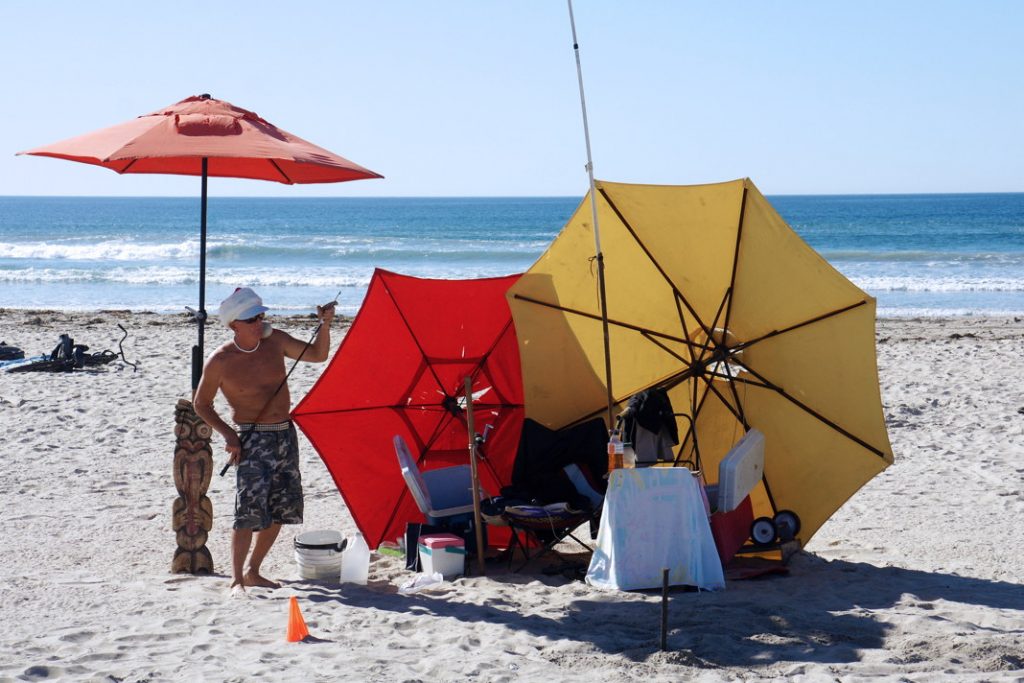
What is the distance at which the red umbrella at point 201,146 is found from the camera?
5.69 metres

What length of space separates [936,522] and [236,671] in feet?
15.5

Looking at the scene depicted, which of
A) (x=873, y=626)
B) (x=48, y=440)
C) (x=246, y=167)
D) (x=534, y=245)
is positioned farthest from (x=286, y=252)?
(x=873, y=626)

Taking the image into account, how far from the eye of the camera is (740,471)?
5.87 metres

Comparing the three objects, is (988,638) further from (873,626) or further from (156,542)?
(156,542)

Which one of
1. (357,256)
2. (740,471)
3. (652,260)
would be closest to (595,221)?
(652,260)

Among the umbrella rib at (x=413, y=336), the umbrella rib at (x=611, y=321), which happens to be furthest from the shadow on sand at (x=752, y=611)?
the umbrella rib at (x=611, y=321)

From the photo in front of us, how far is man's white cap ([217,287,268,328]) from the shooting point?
568 centimetres

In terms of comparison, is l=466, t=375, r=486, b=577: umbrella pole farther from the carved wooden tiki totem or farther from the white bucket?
the carved wooden tiki totem

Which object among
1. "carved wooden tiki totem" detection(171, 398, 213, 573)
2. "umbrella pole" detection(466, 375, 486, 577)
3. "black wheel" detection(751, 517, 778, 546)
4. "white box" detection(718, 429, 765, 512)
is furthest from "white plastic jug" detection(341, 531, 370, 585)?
"black wheel" detection(751, 517, 778, 546)

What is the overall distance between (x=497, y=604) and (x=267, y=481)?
4.50 feet

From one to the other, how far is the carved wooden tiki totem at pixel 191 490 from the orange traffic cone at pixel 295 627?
1.38 m

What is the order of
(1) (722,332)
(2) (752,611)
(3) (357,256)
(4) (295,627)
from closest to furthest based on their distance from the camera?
(4) (295,627), (2) (752,611), (1) (722,332), (3) (357,256)

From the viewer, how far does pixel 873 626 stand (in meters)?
5.12

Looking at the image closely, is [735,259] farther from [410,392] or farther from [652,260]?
[410,392]
